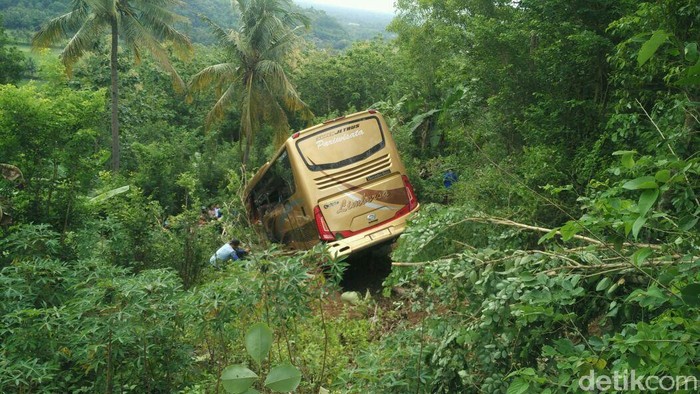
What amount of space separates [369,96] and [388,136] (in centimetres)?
1457

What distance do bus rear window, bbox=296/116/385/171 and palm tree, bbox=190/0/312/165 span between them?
10.3 metres

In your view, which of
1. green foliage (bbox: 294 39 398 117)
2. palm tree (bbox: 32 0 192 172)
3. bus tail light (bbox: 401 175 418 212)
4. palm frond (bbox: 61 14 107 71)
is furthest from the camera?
green foliage (bbox: 294 39 398 117)

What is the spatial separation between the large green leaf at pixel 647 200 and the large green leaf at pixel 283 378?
46.1 inches

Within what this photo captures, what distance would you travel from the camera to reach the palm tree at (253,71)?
20.5m

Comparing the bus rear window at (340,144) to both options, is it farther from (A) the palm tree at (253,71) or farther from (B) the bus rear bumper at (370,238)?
(A) the palm tree at (253,71)

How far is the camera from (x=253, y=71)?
68.3 feet

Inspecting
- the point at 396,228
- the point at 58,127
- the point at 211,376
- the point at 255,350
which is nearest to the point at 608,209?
the point at 255,350

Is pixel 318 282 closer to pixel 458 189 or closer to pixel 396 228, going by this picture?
pixel 458 189

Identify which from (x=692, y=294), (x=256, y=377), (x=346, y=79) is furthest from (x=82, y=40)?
(x=692, y=294)

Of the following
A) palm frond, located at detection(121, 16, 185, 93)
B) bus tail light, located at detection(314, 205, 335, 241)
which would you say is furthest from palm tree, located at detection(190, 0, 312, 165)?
bus tail light, located at detection(314, 205, 335, 241)

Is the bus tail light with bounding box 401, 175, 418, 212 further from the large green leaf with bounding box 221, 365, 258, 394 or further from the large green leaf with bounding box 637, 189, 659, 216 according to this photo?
the large green leaf with bounding box 637, 189, 659, 216

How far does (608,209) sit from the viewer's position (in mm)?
2695

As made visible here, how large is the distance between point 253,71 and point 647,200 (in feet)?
65.8

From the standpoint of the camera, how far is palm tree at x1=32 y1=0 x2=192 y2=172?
19.1 m
